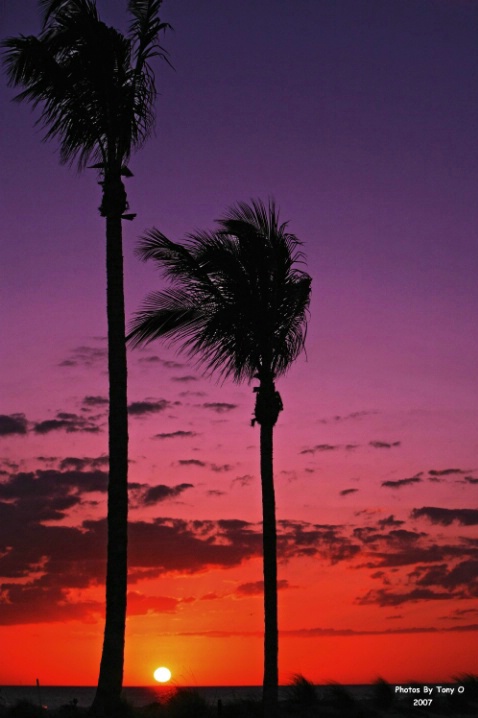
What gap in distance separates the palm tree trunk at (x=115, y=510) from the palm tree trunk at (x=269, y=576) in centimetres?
368

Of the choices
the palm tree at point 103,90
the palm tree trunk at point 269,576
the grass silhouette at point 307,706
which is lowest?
the grass silhouette at point 307,706

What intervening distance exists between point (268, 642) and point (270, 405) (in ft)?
16.9

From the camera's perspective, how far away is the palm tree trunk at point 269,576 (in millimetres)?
19719

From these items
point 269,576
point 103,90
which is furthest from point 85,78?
point 269,576

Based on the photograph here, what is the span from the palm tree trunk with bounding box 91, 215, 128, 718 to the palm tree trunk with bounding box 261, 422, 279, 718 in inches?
145

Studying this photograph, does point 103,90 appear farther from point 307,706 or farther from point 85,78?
point 307,706

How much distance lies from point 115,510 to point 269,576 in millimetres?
4384

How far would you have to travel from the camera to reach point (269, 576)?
20.4m

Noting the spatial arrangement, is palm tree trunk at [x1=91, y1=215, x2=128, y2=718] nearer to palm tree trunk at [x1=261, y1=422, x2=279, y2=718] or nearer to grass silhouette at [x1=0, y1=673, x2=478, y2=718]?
grass silhouette at [x1=0, y1=673, x2=478, y2=718]

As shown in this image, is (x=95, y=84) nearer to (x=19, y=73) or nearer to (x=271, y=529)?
(x=19, y=73)

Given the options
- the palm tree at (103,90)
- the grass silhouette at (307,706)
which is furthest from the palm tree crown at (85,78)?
the grass silhouette at (307,706)

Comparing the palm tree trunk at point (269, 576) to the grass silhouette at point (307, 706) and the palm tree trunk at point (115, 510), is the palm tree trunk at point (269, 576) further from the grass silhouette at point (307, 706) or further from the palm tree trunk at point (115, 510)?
the palm tree trunk at point (115, 510)

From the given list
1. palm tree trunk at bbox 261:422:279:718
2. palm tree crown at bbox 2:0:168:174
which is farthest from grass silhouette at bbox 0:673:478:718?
palm tree crown at bbox 2:0:168:174

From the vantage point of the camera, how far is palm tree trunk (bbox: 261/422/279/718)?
19719 mm
